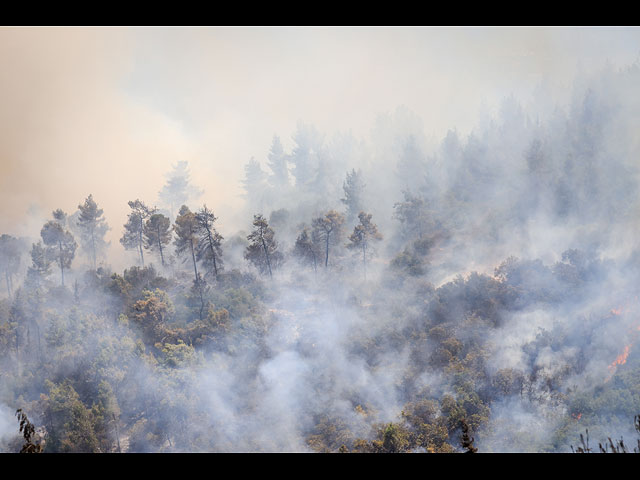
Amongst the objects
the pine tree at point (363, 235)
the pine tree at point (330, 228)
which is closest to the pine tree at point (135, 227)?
the pine tree at point (330, 228)

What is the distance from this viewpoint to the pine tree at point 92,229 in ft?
131

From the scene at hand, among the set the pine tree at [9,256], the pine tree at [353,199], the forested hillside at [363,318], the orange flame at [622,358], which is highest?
the pine tree at [353,199]

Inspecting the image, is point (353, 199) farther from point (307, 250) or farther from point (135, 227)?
point (135, 227)

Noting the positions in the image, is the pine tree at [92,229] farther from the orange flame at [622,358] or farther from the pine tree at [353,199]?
the orange flame at [622,358]

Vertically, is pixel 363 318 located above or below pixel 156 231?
below

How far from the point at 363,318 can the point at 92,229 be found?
2702 cm

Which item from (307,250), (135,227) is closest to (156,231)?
(135,227)

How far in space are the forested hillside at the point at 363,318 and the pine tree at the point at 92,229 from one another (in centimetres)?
18

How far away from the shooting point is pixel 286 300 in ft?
107

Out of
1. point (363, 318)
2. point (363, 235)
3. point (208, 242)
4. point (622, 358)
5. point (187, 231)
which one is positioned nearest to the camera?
point (622, 358)

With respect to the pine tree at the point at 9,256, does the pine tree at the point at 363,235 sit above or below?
below

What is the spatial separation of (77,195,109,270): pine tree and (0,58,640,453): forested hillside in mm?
178

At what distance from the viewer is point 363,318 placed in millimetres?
30422
